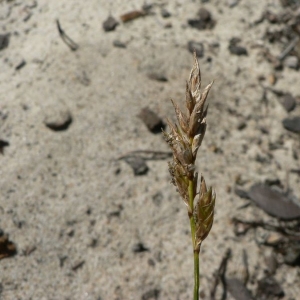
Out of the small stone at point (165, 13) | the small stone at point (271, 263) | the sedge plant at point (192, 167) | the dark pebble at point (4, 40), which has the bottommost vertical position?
the small stone at point (271, 263)

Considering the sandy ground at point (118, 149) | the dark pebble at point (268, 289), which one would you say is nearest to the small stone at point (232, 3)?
the sandy ground at point (118, 149)

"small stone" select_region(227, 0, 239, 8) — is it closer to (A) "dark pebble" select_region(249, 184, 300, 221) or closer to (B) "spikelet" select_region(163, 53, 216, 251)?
(A) "dark pebble" select_region(249, 184, 300, 221)

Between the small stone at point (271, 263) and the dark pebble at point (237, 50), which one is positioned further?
the dark pebble at point (237, 50)

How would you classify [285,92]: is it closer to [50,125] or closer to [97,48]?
[97,48]

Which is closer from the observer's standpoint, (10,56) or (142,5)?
(10,56)

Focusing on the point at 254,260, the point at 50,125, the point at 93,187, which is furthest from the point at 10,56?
the point at 254,260

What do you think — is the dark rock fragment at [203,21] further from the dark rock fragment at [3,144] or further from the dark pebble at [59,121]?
the dark rock fragment at [3,144]
